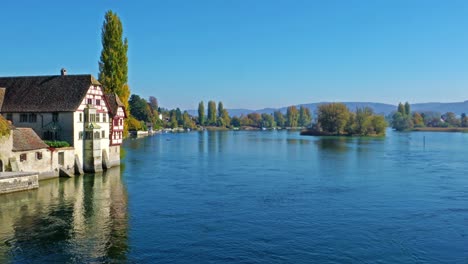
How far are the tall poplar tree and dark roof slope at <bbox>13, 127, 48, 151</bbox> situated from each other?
2167cm

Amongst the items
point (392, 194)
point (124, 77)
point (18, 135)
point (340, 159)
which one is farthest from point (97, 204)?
point (340, 159)

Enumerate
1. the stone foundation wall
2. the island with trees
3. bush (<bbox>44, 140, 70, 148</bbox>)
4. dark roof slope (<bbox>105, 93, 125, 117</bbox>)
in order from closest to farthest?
the stone foundation wall → bush (<bbox>44, 140, 70, 148</bbox>) → dark roof slope (<bbox>105, 93, 125, 117</bbox>) → the island with trees

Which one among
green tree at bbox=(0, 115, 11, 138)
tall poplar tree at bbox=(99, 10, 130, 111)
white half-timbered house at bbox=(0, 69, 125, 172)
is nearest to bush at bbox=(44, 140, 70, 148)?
white half-timbered house at bbox=(0, 69, 125, 172)

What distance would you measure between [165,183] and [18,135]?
51.8 feet


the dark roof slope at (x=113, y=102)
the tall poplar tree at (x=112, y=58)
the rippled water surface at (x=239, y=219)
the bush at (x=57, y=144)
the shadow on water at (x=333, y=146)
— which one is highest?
the tall poplar tree at (x=112, y=58)

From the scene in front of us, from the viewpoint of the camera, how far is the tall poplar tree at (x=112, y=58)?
71000mm

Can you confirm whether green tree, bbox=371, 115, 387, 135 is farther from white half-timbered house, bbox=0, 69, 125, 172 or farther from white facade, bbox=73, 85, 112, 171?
white half-timbered house, bbox=0, 69, 125, 172

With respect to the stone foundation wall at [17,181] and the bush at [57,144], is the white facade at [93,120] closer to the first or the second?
the bush at [57,144]

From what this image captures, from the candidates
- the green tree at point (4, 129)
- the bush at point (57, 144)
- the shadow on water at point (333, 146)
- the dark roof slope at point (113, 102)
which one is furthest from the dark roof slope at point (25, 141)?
the shadow on water at point (333, 146)

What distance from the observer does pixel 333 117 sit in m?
185

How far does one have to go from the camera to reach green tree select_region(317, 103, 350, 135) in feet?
598

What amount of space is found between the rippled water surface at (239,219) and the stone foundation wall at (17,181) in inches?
41.2

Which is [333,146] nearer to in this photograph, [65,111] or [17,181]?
[65,111]

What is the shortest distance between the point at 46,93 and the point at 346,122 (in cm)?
14100
